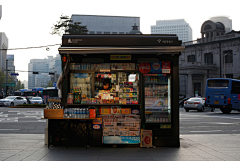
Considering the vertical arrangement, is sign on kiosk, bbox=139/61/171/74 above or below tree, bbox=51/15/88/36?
below

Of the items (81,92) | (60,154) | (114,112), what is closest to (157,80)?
(114,112)

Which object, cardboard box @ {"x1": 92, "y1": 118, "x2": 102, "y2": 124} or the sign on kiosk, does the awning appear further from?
cardboard box @ {"x1": 92, "y1": 118, "x2": 102, "y2": 124}

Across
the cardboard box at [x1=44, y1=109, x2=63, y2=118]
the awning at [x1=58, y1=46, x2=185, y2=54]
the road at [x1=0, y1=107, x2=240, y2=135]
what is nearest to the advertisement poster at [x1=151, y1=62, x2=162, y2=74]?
the awning at [x1=58, y1=46, x2=185, y2=54]

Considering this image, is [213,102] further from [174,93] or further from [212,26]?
[212,26]

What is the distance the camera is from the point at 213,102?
96.7 ft

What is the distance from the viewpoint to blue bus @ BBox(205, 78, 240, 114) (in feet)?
94.4

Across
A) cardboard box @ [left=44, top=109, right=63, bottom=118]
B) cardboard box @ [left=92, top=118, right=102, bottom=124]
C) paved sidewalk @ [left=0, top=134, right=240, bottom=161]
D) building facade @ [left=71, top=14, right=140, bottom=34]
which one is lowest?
paved sidewalk @ [left=0, top=134, right=240, bottom=161]

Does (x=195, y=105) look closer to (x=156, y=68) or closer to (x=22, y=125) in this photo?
(x=22, y=125)

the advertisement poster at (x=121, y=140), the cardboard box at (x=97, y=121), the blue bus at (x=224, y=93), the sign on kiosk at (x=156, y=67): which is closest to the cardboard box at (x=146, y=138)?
the advertisement poster at (x=121, y=140)

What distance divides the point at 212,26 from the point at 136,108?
6396 cm

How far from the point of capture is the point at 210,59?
223 feet

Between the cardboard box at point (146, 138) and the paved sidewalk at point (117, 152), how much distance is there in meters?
0.24

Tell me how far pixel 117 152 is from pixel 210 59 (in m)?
63.8

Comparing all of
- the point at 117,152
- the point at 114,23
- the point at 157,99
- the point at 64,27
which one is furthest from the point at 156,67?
the point at 114,23
